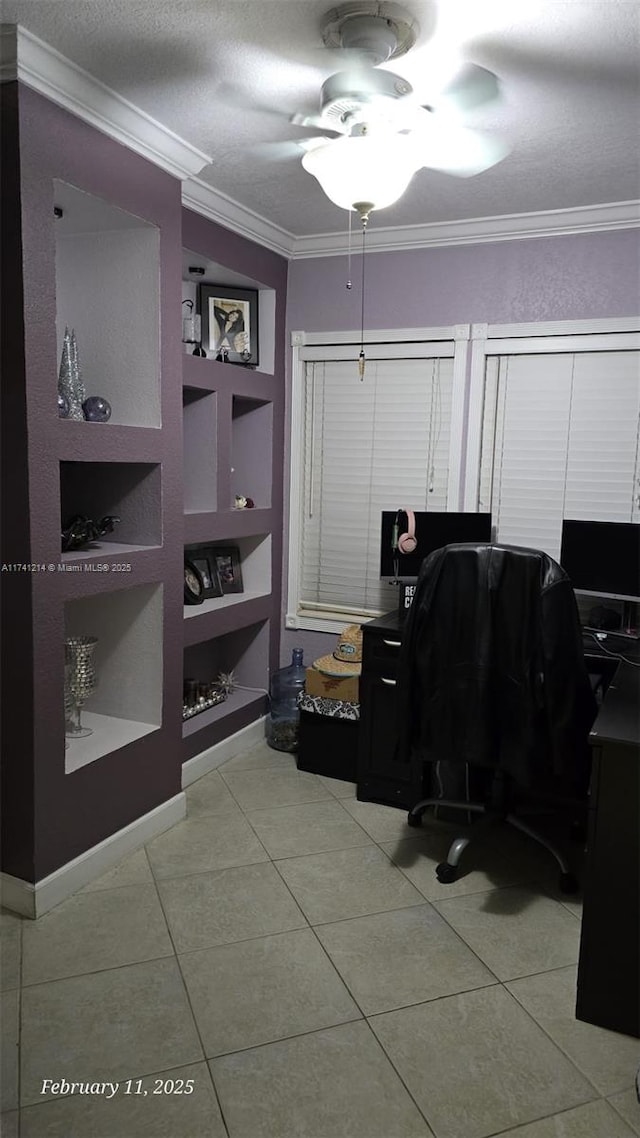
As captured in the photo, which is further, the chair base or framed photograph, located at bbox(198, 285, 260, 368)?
framed photograph, located at bbox(198, 285, 260, 368)

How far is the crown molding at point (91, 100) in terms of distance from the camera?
2039mm

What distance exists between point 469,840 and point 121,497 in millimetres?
1789

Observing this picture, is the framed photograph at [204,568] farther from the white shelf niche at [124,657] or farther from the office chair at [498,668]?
the office chair at [498,668]

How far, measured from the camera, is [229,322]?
3699 millimetres

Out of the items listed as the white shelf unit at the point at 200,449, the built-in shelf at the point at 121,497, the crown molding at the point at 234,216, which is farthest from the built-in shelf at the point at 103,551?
the crown molding at the point at 234,216

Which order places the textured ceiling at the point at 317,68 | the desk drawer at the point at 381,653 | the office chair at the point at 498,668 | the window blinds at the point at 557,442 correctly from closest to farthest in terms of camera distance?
the textured ceiling at the point at 317,68 → the office chair at the point at 498,668 → the desk drawer at the point at 381,653 → the window blinds at the point at 557,442

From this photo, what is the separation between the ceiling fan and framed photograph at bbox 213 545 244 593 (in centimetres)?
197

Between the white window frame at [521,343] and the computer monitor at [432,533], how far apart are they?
195mm

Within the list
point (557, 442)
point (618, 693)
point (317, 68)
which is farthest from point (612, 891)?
point (317, 68)

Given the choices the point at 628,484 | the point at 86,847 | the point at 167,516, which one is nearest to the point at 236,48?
the point at 167,516

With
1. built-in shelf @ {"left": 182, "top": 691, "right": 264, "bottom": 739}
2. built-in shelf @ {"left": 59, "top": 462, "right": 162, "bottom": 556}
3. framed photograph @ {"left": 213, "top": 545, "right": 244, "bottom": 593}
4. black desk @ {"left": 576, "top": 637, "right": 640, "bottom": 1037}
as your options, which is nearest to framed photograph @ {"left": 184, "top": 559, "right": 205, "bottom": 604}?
framed photograph @ {"left": 213, "top": 545, "right": 244, "bottom": 593}

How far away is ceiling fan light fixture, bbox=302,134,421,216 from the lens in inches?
85.0

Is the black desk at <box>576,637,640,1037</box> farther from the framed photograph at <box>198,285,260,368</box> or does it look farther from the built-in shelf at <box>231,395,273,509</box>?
the framed photograph at <box>198,285,260,368</box>

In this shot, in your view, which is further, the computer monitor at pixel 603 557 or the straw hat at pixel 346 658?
the straw hat at pixel 346 658
